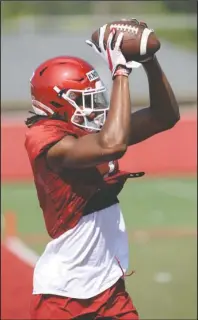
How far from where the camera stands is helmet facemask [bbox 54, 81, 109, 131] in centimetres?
354

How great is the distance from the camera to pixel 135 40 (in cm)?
339

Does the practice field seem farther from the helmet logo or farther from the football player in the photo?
the helmet logo

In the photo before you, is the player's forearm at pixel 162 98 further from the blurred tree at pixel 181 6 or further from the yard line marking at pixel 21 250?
the blurred tree at pixel 181 6

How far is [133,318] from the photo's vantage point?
12.2 ft

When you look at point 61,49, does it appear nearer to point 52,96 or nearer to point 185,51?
point 185,51

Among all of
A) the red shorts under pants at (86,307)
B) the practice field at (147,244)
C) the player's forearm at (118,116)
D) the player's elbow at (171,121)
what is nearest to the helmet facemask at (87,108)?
the player's forearm at (118,116)

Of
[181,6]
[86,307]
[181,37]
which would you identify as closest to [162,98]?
[86,307]

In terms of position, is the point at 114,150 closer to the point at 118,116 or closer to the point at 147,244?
the point at 118,116

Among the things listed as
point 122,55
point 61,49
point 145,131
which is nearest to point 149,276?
point 145,131

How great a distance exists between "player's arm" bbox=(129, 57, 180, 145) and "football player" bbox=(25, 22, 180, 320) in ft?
0.06

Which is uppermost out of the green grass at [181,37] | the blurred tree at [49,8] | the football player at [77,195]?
the blurred tree at [49,8]

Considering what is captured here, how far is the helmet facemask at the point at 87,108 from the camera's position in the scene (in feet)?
11.6

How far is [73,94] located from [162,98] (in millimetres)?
479

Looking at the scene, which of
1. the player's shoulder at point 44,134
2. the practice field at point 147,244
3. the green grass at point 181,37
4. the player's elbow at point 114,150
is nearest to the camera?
the player's elbow at point 114,150
